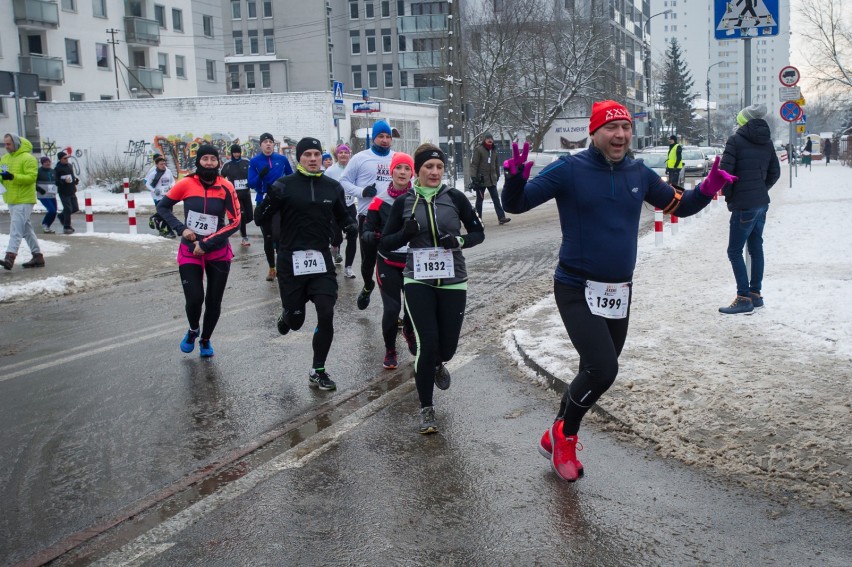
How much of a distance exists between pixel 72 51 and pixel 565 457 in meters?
49.6

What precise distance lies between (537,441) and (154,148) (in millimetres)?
36934

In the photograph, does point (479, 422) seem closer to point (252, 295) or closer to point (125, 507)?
point (125, 507)

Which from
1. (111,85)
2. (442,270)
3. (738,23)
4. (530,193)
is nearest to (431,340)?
(442,270)

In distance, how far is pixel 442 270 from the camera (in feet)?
19.6

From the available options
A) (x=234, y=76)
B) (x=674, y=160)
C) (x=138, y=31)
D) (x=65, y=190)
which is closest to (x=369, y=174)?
(x=65, y=190)

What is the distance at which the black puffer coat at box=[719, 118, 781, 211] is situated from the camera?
918 cm

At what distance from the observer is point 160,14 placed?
53969 mm

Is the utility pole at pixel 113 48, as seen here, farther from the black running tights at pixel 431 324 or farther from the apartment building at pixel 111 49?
the black running tights at pixel 431 324

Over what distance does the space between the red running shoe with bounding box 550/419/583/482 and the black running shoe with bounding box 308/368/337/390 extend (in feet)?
7.84

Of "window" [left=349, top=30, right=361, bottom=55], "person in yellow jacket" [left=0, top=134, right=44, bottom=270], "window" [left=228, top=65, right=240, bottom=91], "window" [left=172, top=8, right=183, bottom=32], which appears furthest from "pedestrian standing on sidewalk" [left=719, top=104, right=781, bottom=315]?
"window" [left=349, top=30, right=361, bottom=55]

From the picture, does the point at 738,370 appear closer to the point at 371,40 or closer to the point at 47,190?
the point at 47,190

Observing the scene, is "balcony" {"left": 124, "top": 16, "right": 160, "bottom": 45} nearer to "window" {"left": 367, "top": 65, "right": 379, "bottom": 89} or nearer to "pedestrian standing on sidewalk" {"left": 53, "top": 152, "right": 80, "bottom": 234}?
"window" {"left": 367, "top": 65, "right": 379, "bottom": 89}

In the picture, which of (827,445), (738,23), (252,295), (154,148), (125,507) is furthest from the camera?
(154,148)

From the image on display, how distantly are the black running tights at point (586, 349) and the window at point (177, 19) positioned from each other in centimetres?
5505
